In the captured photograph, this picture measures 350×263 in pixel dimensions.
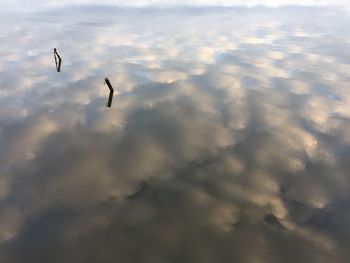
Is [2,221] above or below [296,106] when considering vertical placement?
below

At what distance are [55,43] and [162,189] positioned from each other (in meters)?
23.0

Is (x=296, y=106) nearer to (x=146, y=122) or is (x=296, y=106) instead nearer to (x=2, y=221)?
(x=146, y=122)

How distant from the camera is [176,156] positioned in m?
12.8

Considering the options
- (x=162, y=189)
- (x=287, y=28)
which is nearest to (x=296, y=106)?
(x=162, y=189)

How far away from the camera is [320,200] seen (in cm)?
1042

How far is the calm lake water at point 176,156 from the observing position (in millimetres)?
9125

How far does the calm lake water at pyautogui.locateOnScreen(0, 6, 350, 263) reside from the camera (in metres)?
9.12

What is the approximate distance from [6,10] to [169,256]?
53.7 metres

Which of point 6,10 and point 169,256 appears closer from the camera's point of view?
point 169,256

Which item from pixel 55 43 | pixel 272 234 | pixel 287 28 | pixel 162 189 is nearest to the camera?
pixel 272 234

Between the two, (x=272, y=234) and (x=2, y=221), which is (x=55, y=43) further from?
(x=272, y=234)

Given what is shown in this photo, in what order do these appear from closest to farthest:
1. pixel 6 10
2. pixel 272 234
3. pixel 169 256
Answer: pixel 169 256, pixel 272 234, pixel 6 10

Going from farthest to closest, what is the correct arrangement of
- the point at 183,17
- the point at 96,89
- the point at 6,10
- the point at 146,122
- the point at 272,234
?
the point at 6,10 → the point at 183,17 → the point at 96,89 → the point at 146,122 → the point at 272,234

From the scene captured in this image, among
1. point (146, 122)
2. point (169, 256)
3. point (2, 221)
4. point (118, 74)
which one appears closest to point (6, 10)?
point (118, 74)
